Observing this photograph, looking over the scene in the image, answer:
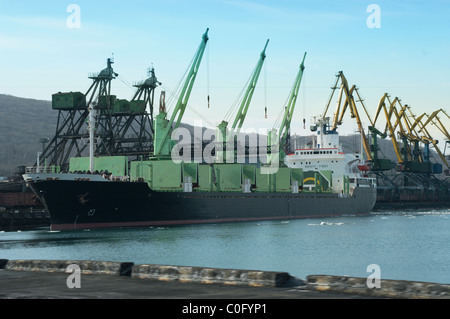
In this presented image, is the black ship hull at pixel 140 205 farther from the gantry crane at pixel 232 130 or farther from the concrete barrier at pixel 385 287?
the concrete barrier at pixel 385 287

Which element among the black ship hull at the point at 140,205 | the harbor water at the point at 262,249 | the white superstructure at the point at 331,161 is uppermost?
the white superstructure at the point at 331,161

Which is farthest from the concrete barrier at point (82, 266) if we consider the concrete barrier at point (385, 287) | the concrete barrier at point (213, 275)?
the concrete barrier at point (385, 287)

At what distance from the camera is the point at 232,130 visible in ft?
253

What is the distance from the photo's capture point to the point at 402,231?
55.4 m

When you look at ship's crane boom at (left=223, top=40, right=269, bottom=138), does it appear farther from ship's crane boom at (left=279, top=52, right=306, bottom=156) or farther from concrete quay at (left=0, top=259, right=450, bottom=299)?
concrete quay at (left=0, top=259, right=450, bottom=299)

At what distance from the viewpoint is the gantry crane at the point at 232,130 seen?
7231cm

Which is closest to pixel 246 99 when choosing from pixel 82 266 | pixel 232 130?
pixel 232 130

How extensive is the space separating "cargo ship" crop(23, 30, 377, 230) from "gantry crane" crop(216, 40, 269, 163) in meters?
0.12

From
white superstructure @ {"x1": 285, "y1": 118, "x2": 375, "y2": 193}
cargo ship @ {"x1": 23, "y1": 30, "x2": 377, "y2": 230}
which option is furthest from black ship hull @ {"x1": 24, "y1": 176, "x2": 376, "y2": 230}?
white superstructure @ {"x1": 285, "y1": 118, "x2": 375, "y2": 193}

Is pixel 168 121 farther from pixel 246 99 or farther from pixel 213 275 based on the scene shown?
pixel 213 275

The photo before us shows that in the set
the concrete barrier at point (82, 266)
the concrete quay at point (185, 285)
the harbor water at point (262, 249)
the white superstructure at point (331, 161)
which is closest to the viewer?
the concrete quay at point (185, 285)

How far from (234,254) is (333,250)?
6.46 meters
